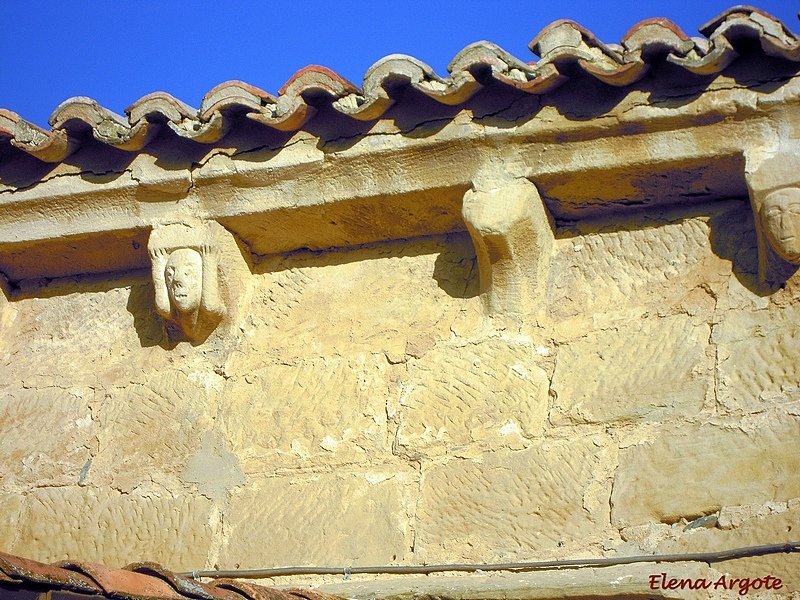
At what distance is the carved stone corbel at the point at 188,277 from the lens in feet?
13.3

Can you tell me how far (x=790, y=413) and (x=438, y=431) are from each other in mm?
1055

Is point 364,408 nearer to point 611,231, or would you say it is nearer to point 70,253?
point 611,231

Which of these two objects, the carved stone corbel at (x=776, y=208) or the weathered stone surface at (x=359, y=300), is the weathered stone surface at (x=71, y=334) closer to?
the weathered stone surface at (x=359, y=300)

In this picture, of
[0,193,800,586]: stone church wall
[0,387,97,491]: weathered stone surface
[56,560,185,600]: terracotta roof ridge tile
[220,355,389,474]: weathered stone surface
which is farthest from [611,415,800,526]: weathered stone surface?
[0,387,97,491]: weathered stone surface

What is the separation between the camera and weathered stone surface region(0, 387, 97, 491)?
161 inches

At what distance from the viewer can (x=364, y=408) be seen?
387cm

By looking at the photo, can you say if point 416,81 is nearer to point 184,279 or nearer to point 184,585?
point 184,279

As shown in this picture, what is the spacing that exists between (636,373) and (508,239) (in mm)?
587

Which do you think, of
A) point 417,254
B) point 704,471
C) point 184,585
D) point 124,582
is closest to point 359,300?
point 417,254

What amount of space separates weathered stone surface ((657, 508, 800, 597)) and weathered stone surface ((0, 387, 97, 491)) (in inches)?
78.8

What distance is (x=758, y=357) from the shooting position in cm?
354

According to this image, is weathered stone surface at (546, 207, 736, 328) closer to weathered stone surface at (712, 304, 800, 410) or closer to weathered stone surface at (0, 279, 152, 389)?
weathered stone surface at (712, 304, 800, 410)

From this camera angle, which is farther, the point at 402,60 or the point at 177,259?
the point at 177,259

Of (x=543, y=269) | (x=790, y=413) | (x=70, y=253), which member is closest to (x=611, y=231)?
(x=543, y=269)
